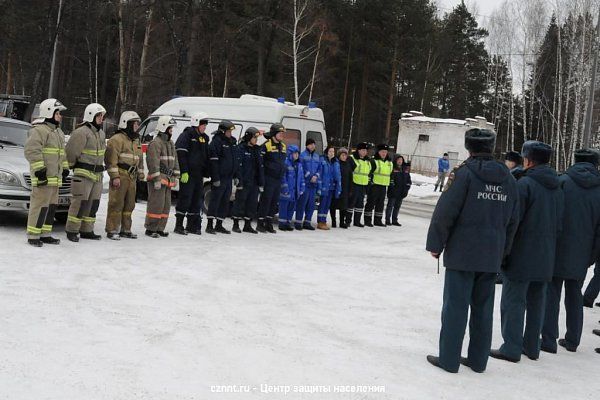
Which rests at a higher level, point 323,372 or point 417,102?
point 417,102

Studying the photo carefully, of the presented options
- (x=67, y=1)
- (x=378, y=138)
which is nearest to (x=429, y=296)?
(x=67, y=1)

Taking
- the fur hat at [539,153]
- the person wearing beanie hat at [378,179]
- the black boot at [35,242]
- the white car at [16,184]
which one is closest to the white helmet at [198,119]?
the white car at [16,184]

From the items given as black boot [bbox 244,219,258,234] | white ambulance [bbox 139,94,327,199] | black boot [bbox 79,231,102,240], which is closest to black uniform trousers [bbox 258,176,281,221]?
black boot [bbox 244,219,258,234]

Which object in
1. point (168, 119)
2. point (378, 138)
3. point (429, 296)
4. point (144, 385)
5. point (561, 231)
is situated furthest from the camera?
point (378, 138)

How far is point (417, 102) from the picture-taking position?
4956 centimetres

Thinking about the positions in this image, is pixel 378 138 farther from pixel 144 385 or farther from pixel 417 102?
pixel 144 385

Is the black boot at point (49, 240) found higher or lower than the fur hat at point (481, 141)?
lower

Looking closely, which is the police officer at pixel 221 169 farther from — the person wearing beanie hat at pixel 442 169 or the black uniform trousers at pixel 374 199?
the person wearing beanie hat at pixel 442 169

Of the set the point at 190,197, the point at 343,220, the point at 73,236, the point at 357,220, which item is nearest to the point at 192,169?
the point at 190,197

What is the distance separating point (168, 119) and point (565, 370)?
24.9 feet

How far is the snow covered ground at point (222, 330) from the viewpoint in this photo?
4.90 metres

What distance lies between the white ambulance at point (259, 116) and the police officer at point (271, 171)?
1.24 m

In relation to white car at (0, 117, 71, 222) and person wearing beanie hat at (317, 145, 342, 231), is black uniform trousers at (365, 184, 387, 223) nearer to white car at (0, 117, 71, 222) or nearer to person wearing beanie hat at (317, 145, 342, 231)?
person wearing beanie hat at (317, 145, 342, 231)

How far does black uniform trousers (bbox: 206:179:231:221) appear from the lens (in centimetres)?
1223
